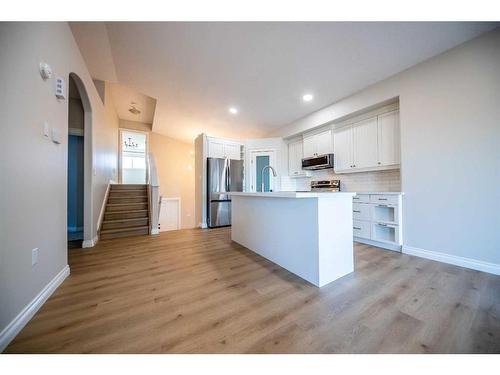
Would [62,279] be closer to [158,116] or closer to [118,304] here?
[118,304]

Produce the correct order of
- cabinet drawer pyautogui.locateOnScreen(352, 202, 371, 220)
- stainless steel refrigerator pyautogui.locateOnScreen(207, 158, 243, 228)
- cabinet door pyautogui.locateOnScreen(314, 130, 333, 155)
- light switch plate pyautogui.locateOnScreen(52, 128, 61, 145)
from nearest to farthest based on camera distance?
light switch plate pyautogui.locateOnScreen(52, 128, 61, 145), cabinet drawer pyautogui.locateOnScreen(352, 202, 371, 220), cabinet door pyautogui.locateOnScreen(314, 130, 333, 155), stainless steel refrigerator pyautogui.locateOnScreen(207, 158, 243, 228)

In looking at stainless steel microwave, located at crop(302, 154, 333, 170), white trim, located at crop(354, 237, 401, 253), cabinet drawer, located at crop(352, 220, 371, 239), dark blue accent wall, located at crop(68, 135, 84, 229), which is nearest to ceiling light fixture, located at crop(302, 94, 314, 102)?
stainless steel microwave, located at crop(302, 154, 333, 170)

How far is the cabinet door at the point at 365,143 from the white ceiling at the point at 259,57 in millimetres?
652

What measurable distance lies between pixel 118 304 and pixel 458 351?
2.23m

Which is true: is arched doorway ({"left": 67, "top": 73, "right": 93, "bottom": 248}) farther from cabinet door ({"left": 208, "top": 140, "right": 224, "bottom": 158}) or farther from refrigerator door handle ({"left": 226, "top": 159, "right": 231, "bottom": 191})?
refrigerator door handle ({"left": 226, "top": 159, "right": 231, "bottom": 191})

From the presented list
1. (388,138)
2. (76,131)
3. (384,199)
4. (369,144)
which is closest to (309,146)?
(369,144)

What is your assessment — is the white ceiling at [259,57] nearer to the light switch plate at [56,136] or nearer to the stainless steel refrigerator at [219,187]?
the stainless steel refrigerator at [219,187]

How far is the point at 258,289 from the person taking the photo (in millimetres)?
1631

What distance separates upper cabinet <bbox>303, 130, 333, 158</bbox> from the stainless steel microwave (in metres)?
0.19

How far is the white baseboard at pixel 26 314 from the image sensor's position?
104 cm

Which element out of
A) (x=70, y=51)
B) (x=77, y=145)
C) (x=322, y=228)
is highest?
(x=70, y=51)

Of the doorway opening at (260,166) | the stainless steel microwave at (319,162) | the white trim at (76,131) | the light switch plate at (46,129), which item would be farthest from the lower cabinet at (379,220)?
the white trim at (76,131)

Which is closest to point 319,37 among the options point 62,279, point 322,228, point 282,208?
point 282,208

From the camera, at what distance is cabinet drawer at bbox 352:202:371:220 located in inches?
116
